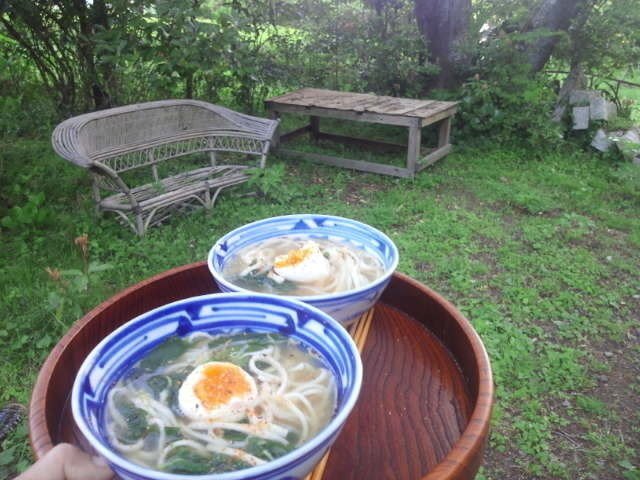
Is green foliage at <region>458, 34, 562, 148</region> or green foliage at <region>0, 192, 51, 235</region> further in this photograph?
green foliage at <region>458, 34, 562, 148</region>

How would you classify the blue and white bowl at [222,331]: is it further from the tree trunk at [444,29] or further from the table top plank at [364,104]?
the tree trunk at [444,29]

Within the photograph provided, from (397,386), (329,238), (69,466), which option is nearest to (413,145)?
(329,238)

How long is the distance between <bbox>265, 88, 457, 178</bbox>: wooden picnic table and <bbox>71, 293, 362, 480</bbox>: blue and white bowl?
4.66 m

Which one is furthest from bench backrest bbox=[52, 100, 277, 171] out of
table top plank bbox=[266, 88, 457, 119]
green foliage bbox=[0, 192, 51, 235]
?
table top plank bbox=[266, 88, 457, 119]

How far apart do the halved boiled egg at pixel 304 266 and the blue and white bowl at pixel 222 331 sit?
0.87 ft

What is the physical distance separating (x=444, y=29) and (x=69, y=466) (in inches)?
293

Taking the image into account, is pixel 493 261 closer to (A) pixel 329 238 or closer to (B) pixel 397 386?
(A) pixel 329 238

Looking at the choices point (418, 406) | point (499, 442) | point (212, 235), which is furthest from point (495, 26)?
point (418, 406)

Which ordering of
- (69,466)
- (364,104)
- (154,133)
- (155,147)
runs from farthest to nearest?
(364,104)
(154,133)
(155,147)
(69,466)

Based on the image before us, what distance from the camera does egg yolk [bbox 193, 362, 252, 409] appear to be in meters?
0.98

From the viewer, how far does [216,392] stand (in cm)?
99

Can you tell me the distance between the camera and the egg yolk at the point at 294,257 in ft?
4.67

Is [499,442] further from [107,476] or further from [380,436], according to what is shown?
[107,476]

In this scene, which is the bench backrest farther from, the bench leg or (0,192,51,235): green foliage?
(0,192,51,235): green foliage
